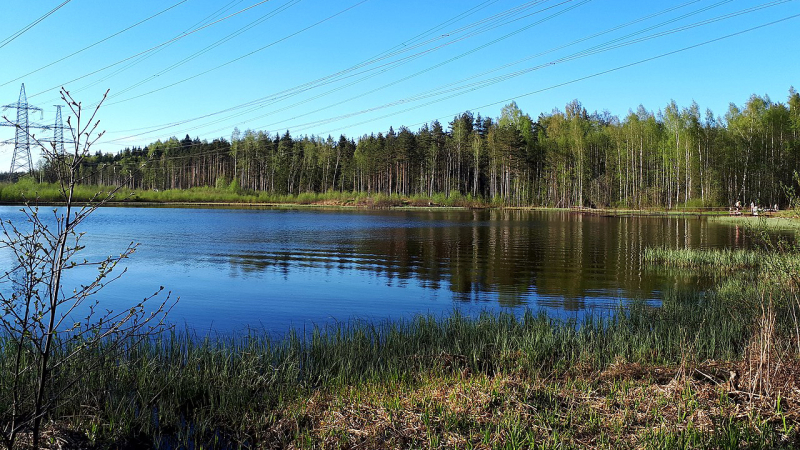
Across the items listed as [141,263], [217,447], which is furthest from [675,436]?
[141,263]

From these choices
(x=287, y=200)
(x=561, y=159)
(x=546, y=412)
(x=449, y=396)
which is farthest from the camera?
(x=287, y=200)

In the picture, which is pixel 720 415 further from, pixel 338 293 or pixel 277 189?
pixel 277 189

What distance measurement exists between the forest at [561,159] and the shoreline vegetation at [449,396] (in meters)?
41.3

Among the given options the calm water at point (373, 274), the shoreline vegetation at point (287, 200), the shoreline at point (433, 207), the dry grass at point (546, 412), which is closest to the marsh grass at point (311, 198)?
the shoreline vegetation at point (287, 200)

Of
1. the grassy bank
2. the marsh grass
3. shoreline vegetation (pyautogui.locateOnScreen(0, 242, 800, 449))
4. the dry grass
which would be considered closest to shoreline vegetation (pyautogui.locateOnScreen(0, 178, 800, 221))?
the marsh grass

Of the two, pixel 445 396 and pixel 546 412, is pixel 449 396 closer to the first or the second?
pixel 445 396

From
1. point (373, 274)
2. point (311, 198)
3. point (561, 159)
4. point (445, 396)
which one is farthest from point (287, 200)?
point (445, 396)

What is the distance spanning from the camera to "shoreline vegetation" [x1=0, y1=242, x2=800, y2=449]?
484cm

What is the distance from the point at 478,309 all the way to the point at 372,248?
51.9ft

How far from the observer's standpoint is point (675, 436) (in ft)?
15.2

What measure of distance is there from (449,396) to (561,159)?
3250 inches

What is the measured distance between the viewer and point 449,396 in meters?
5.74

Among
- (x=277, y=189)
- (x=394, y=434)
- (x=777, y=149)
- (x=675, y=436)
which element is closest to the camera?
(x=675, y=436)

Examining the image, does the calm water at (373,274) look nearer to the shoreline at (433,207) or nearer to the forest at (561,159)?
the forest at (561,159)
